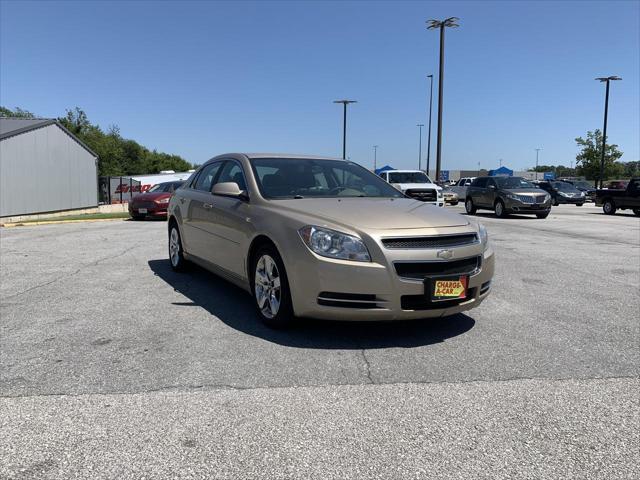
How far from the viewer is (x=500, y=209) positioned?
1992cm

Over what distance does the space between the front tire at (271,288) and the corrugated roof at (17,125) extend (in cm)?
1988

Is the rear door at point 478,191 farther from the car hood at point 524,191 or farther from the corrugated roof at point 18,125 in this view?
the corrugated roof at point 18,125

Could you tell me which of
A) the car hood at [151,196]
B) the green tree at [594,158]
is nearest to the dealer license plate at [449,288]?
the car hood at [151,196]

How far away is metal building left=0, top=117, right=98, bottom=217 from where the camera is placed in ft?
68.2

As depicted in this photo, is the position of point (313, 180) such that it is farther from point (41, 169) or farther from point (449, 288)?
point (41, 169)

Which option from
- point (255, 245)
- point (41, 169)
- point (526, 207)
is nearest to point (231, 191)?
point (255, 245)

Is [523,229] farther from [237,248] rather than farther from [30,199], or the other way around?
[30,199]

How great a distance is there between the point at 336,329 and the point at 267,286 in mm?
700

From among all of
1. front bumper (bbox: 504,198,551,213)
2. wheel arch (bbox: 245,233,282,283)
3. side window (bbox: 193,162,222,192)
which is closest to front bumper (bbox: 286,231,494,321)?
wheel arch (bbox: 245,233,282,283)

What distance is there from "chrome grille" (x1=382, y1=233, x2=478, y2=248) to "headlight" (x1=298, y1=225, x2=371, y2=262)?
192mm

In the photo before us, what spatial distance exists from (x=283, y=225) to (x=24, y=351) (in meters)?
2.16

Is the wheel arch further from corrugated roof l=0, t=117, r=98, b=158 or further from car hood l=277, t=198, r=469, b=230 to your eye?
corrugated roof l=0, t=117, r=98, b=158

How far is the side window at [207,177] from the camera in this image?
20.7 ft

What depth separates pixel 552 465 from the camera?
248 cm
